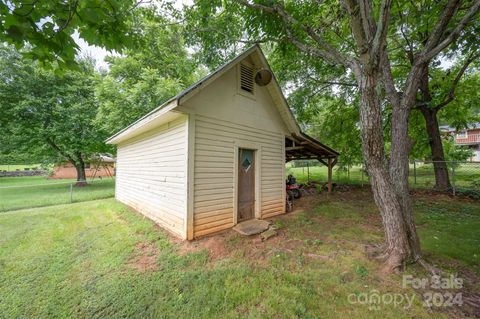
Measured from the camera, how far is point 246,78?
587cm

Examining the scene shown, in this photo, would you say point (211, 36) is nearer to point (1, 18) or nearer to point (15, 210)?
point (1, 18)

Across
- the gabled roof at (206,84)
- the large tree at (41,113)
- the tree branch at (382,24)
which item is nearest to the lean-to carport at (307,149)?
the gabled roof at (206,84)

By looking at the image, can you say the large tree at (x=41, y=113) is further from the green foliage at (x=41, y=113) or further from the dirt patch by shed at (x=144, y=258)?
the dirt patch by shed at (x=144, y=258)

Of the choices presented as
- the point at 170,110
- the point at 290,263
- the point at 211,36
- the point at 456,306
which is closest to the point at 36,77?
the point at 211,36

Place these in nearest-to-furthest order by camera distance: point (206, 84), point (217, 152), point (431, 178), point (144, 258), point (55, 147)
→ point (144, 258) < point (206, 84) < point (217, 152) < point (431, 178) < point (55, 147)

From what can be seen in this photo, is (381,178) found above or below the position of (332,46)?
below

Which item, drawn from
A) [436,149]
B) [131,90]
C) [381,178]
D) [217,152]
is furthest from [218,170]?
[436,149]

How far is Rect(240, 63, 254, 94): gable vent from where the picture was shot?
576cm

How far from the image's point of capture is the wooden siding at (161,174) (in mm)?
4652

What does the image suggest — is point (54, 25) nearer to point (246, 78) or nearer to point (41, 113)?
point (246, 78)

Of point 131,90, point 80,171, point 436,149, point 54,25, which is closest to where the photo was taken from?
point 54,25

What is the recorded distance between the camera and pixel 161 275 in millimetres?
3383

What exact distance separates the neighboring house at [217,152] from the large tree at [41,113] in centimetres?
930

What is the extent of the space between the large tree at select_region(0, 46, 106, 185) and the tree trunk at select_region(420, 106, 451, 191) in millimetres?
18799
